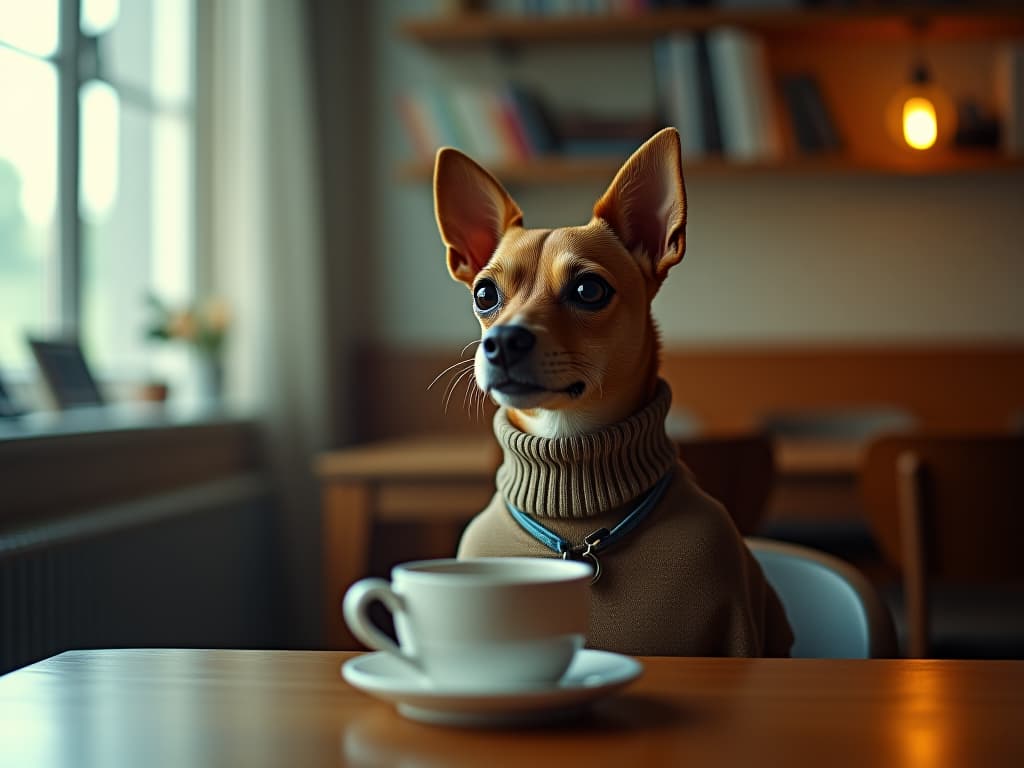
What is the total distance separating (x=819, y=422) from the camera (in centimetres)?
328

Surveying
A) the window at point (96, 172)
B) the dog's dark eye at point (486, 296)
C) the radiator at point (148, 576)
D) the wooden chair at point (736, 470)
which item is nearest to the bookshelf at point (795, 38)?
the window at point (96, 172)

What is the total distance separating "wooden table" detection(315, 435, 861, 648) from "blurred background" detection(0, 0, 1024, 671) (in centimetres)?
2

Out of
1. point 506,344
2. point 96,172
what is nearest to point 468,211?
point 506,344

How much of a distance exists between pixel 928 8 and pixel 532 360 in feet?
8.35

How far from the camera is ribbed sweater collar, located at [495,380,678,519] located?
96 centimetres

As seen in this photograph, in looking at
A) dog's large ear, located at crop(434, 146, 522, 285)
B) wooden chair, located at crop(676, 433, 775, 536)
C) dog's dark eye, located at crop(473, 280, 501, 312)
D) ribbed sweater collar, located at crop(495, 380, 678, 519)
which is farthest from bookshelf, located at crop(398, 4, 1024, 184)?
ribbed sweater collar, located at crop(495, 380, 678, 519)

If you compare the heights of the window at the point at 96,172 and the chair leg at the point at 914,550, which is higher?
the window at the point at 96,172

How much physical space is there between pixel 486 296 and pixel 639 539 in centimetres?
28

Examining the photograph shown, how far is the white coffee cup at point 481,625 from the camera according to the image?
23.3 inches

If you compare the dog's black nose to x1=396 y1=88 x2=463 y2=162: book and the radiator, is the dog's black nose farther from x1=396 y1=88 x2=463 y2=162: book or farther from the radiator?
x1=396 y1=88 x2=463 y2=162: book

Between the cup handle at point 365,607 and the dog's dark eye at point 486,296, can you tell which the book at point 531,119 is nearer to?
the dog's dark eye at point 486,296

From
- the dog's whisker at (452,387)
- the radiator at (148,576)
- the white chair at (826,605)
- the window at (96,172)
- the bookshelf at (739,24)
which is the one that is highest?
the bookshelf at (739,24)

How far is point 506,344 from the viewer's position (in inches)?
38.5

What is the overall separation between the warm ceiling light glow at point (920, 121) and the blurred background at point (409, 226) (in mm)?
14
